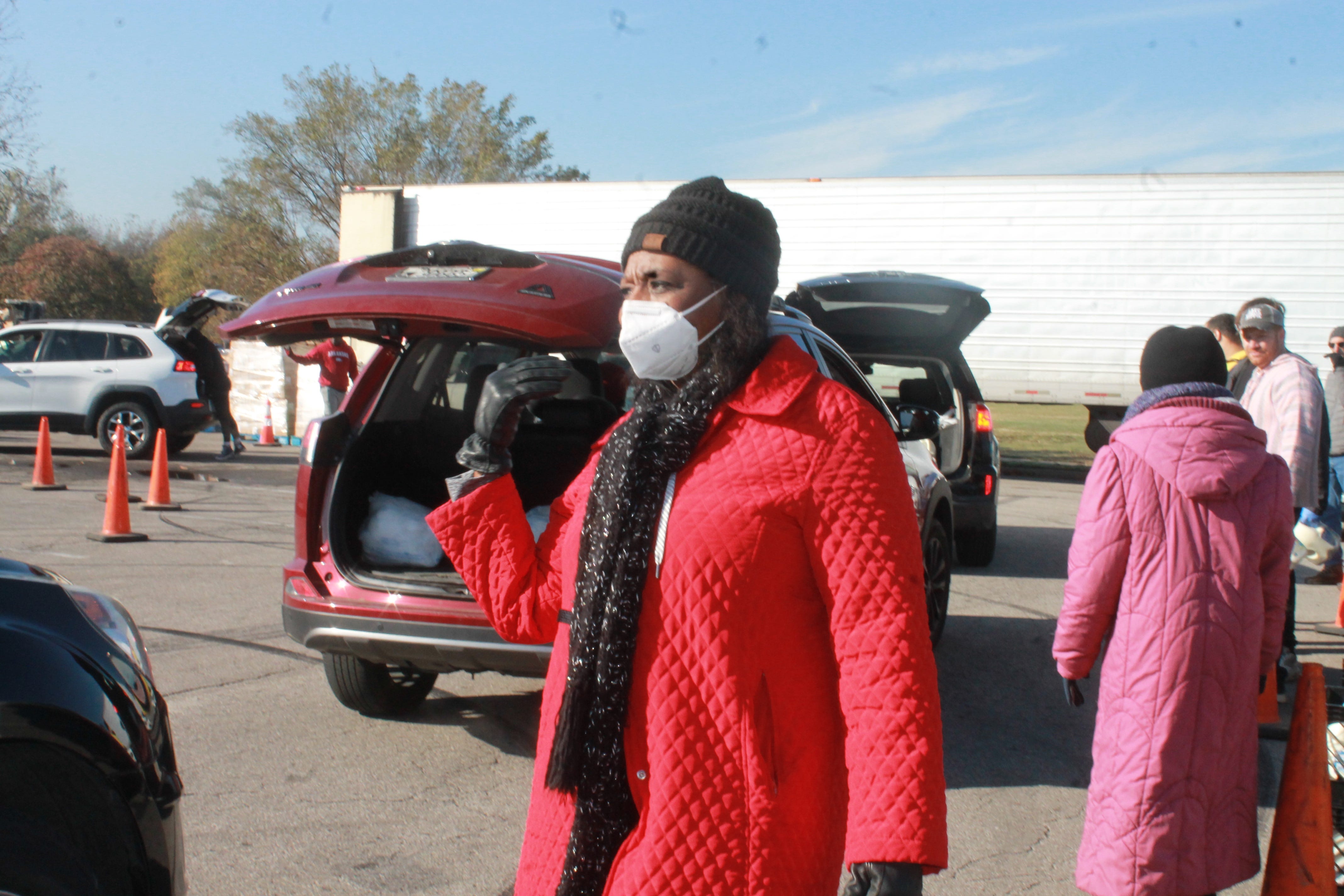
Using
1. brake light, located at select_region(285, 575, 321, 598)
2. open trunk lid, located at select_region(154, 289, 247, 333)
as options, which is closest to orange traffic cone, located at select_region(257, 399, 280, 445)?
open trunk lid, located at select_region(154, 289, 247, 333)

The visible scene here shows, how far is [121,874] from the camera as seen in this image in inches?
89.7

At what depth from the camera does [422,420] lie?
503 cm

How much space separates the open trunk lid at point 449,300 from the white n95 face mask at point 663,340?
1.58m

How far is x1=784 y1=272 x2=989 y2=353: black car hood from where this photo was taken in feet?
26.7

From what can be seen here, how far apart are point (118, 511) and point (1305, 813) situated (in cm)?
842

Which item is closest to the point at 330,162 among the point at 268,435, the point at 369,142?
the point at 369,142

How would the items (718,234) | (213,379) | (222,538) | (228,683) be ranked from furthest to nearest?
(213,379) < (222,538) < (228,683) < (718,234)

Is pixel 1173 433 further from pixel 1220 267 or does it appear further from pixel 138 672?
pixel 1220 267

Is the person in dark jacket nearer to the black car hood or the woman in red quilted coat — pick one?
the black car hood

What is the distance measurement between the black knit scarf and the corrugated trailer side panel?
14.3m

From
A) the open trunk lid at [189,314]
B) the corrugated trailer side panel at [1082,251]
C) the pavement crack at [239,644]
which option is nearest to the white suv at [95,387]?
the open trunk lid at [189,314]

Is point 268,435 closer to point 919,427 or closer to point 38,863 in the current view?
point 919,427

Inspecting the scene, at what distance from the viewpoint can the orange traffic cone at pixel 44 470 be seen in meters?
11.8

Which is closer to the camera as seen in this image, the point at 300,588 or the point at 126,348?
the point at 300,588
